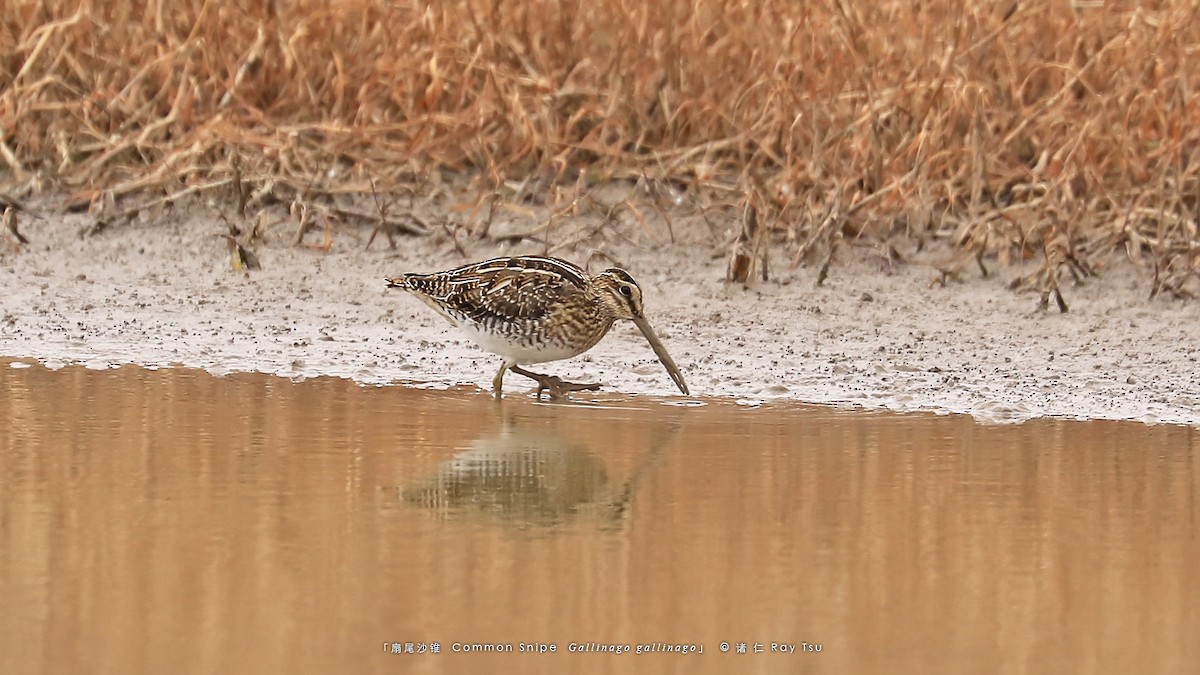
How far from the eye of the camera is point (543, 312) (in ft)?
23.0

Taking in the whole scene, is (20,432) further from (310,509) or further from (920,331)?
(920,331)

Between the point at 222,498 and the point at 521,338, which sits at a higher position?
the point at 521,338

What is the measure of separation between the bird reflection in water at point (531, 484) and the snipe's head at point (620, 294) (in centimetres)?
88

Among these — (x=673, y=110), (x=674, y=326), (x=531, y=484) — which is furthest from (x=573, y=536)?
(x=673, y=110)

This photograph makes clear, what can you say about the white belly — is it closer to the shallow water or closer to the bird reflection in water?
the shallow water

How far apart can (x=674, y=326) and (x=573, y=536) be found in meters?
3.03

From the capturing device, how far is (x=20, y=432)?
612 centimetres

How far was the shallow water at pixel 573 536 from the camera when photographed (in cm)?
403

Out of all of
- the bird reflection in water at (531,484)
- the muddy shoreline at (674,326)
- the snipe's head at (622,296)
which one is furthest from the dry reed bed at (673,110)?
the bird reflection in water at (531,484)

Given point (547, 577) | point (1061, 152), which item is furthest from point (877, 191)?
point (547, 577)

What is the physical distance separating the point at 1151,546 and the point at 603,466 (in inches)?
58.7

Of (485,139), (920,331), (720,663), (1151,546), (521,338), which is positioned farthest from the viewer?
(485,139)

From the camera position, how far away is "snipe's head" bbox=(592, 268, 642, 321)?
23.2 ft

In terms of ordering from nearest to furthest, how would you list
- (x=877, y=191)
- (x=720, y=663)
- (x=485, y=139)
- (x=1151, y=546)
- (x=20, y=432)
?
(x=720, y=663), (x=1151, y=546), (x=20, y=432), (x=877, y=191), (x=485, y=139)
